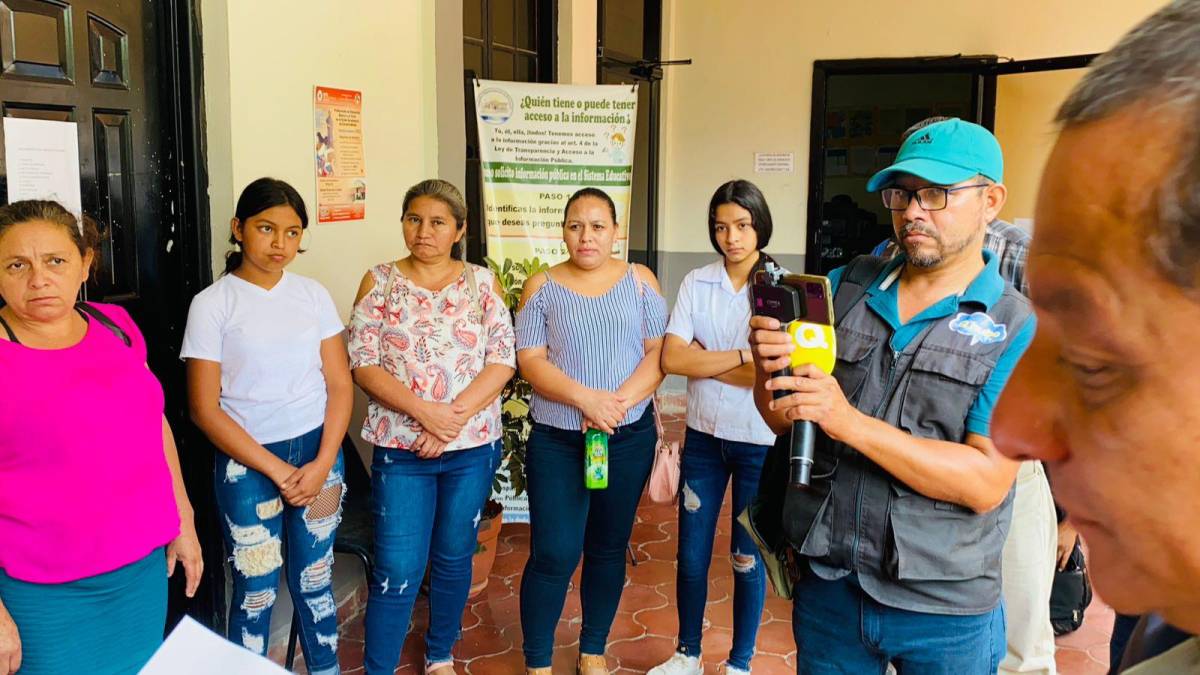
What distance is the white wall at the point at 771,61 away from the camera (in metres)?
6.49

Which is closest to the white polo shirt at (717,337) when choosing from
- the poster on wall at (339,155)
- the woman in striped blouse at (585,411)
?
the woman in striped blouse at (585,411)

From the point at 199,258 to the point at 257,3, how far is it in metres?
0.82

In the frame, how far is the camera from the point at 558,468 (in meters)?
2.91

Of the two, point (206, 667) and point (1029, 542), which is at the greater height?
point (206, 667)

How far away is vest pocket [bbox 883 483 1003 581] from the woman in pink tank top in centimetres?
157

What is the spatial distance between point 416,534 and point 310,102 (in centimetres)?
149

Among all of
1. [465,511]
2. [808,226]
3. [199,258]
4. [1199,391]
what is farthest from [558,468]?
[808,226]

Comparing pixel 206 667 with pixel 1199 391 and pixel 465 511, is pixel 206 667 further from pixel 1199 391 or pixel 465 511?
pixel 465 511

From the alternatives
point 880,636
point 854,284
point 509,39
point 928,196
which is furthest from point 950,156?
point 509,39

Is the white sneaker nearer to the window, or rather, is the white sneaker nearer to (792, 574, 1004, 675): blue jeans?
(792, 574, 1004, 675): blue jeans

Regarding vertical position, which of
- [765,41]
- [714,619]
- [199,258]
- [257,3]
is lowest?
[714,619]

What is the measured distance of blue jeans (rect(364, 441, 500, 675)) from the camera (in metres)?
2.84

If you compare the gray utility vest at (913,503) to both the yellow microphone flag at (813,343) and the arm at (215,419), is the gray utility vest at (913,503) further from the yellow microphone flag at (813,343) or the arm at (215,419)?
the arm at (215,419)

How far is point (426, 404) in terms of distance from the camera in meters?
2.81
